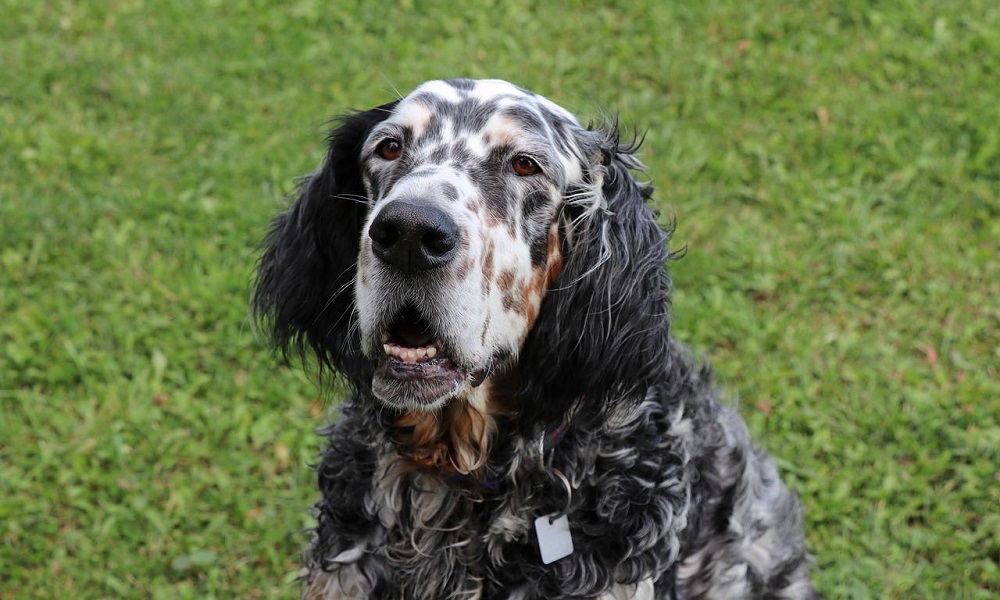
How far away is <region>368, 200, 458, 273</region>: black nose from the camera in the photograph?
263 centimetres

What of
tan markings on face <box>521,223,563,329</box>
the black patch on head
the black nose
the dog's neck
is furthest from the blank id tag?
the black patch on head

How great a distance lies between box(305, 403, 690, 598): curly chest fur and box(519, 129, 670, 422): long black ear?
17 cm

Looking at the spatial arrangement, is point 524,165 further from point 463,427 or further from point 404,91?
point 404,91

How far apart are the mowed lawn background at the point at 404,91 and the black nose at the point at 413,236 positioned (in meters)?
1.44

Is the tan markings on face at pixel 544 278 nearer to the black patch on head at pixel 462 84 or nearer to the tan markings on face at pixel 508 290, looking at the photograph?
the tan markings on face at pixel 508 290

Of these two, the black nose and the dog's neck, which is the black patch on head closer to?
the black nose

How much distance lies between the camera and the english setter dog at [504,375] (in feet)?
9.60

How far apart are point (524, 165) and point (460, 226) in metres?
0.45

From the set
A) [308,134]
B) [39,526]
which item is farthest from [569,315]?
[308,134]

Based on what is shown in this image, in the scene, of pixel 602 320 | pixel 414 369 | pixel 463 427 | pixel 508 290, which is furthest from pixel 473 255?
pixel 463 427

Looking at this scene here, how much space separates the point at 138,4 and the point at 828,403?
6036 millimetres

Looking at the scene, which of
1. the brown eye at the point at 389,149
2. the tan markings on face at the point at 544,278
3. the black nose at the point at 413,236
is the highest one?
the brown eye at the point at 389,149

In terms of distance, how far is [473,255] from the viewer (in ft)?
9.14

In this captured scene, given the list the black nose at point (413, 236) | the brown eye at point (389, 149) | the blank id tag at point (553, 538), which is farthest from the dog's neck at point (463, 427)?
the brown eye at point (389, 149)
